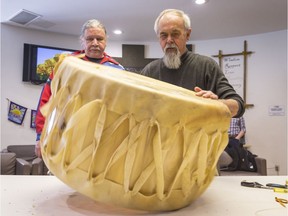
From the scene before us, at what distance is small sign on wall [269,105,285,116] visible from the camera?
4754 mm

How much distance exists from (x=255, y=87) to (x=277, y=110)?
1.80 ft

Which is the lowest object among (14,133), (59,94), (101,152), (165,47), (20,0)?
(14,133)

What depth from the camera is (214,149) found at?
0.82 meters

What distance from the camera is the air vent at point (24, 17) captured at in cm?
403

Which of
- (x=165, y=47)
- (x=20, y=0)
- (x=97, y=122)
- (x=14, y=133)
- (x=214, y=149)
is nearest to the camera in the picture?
(x=97, y=122)

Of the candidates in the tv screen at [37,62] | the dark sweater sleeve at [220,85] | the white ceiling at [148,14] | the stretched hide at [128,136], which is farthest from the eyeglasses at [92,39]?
the tv screen at [37,62]

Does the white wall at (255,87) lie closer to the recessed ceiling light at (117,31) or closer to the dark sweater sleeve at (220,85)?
the recessed ceiling light at (117,31)

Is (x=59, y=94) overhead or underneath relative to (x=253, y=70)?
underneath

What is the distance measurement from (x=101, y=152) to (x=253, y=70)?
4.88m

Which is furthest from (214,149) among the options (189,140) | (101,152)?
(101,152)

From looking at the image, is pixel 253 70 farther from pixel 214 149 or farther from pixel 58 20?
pixel 214 149

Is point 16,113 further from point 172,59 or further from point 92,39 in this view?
point 172,59

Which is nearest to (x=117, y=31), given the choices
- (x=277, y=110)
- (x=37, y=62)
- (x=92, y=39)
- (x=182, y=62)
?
(x=37, y=62)

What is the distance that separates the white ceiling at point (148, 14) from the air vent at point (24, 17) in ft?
0.23
